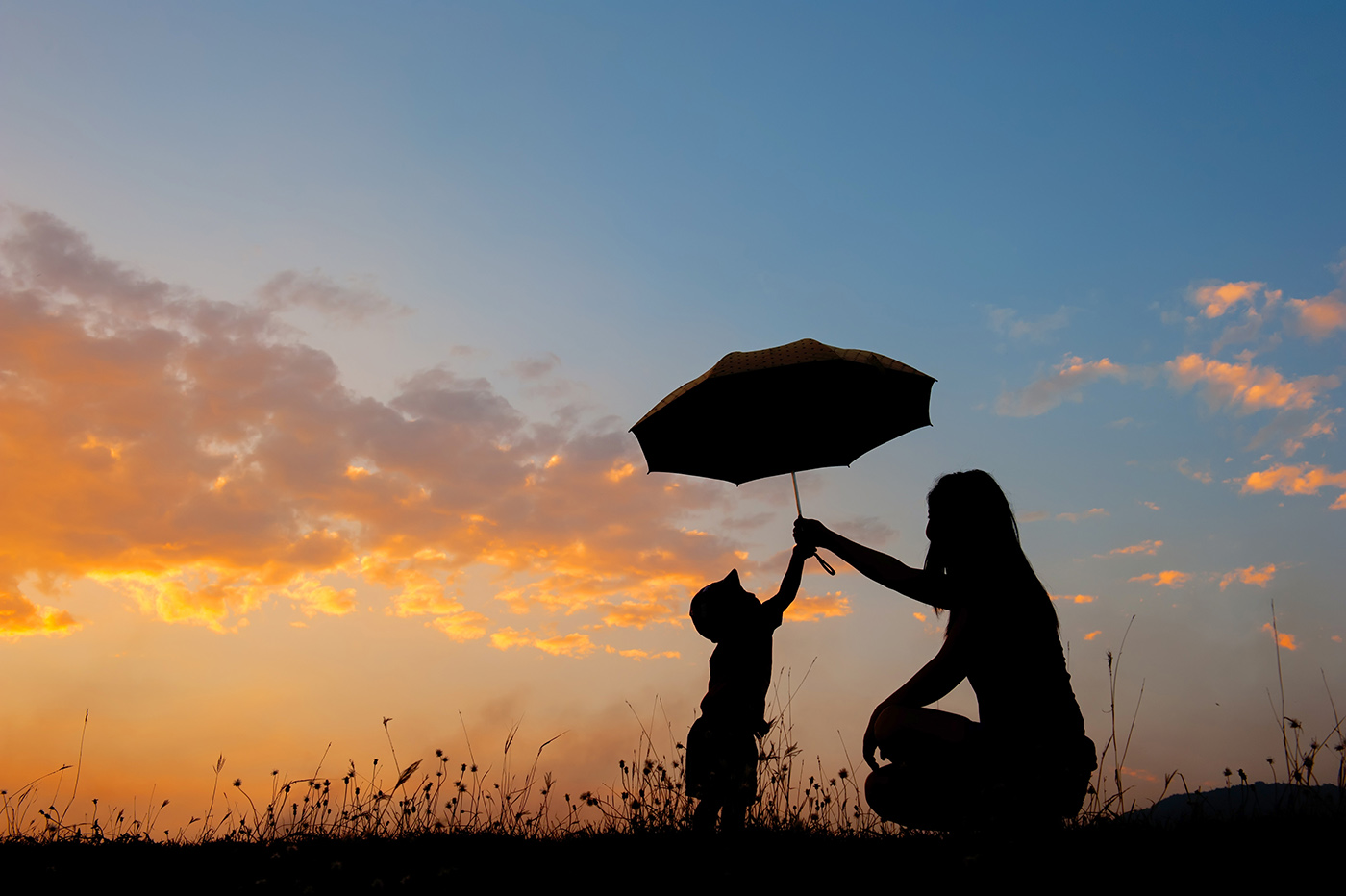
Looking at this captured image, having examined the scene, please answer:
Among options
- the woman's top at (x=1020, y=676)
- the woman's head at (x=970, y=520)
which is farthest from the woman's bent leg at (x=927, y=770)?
the woman's head at (x=970, y=520)

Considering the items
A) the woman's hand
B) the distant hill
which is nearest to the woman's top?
the woman's hand

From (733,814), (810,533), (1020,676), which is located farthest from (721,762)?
(1020,676)

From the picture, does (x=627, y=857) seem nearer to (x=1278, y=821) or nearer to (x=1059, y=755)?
(x=1059, y=755)

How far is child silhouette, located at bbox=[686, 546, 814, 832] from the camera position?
17.2ft

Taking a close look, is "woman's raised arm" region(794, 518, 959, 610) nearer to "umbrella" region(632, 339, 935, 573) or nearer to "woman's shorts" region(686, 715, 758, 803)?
"umbrella" region(632, 339, 935, 573)

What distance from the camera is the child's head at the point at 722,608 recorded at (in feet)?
18.1

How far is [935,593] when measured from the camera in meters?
4.39

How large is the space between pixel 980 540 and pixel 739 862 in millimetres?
2285

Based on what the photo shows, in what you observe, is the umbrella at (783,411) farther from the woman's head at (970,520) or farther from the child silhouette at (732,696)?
the woman's head at (970,520)

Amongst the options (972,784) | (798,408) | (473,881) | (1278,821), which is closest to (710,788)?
(473,881)

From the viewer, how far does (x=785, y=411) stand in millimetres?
5980

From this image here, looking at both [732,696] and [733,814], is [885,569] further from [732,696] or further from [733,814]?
[733,814]

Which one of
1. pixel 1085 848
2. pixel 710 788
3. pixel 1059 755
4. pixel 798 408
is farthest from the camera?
pixel 798 408

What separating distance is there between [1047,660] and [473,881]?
10.6 ft
